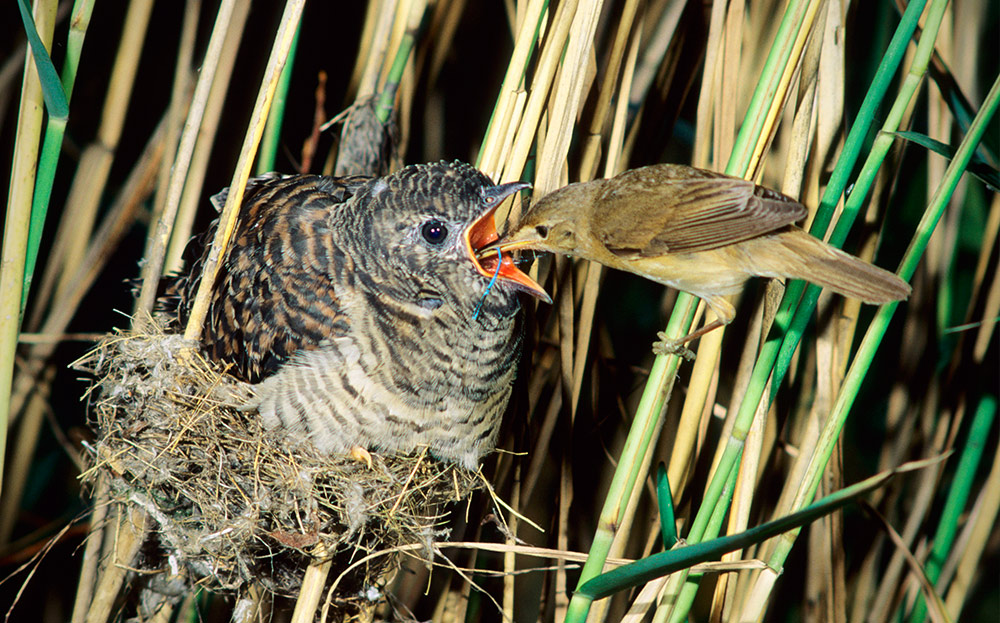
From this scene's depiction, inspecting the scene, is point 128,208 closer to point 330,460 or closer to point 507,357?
point 330,460

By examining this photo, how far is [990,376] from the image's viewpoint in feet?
→ 5.60

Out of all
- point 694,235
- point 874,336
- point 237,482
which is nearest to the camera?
point 874,336

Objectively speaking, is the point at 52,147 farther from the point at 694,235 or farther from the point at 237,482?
the point at 694,235

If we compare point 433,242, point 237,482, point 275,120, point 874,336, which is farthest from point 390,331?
point 874,336

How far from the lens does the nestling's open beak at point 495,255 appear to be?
4.25 feet

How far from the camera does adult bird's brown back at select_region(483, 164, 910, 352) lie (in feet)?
3.34

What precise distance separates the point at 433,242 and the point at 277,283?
0.36 metres

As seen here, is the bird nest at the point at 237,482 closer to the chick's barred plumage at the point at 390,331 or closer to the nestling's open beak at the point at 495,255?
the chick's barred plumage at the point at 390,331

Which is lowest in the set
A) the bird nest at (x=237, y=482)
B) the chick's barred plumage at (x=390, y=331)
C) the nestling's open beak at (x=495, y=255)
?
the bird nest at (x=237, y=482)

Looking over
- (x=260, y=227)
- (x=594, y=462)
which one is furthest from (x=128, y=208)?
(x=594, y=462)

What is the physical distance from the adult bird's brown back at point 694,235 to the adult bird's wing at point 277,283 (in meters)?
0.42

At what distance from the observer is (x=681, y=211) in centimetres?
117

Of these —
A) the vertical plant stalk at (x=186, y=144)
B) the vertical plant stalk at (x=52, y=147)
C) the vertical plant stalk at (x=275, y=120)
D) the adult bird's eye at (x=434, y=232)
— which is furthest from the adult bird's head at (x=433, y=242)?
the vertical plant stalk at (x=52, y=147)

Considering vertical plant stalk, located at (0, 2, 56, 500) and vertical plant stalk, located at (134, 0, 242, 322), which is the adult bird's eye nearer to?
vertical plant stalk, located at (134, 0, 242, 322)
